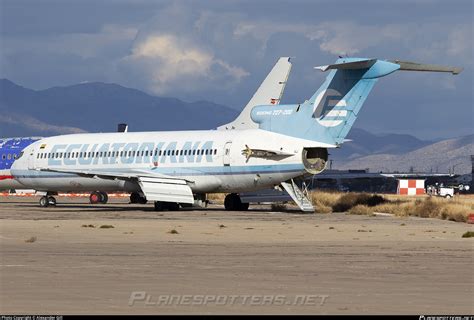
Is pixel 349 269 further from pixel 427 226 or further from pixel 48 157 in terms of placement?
pixel 48 157

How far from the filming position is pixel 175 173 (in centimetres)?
6153

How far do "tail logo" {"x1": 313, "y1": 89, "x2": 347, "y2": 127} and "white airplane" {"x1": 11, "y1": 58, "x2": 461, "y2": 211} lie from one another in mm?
46

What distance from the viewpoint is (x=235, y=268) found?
1029 inches

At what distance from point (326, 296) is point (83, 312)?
470cm

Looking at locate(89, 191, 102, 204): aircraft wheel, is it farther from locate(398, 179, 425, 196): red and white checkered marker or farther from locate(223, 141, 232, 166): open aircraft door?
locate(398, 179, 425, 196): red and white checkered marker

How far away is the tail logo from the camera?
55.5 metres

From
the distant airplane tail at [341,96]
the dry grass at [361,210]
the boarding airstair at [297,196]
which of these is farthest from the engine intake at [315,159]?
the dry grass at [361,210]

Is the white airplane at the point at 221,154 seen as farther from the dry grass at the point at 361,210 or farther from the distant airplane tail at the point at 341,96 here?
the dry grass at the point at 361,210

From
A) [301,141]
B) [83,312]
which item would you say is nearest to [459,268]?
[83,312]

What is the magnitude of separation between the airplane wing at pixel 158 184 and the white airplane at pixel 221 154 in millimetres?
49

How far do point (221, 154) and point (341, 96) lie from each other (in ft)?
23.7

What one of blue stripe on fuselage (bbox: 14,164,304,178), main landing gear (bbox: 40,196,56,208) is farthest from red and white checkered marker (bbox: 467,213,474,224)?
main landing gear (bbox: 40,196,56,208)

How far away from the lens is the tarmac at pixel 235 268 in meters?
19.2

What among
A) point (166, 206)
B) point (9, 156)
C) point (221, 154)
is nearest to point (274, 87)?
point (221, 154)
